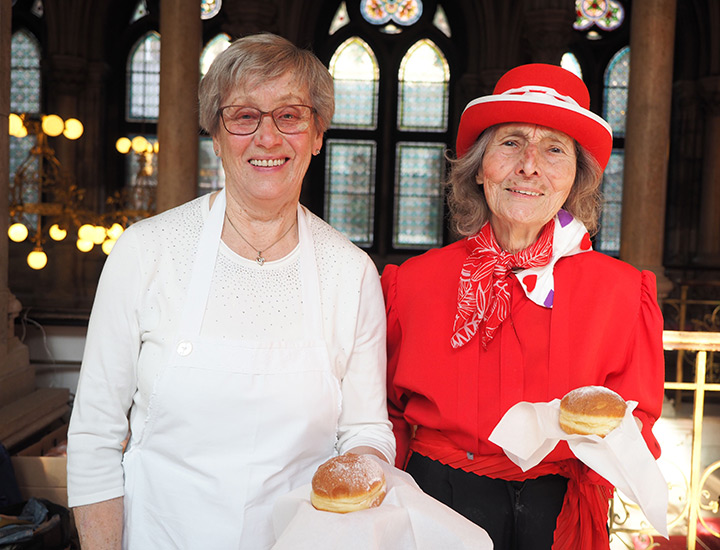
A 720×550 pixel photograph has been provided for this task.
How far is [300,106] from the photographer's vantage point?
168 cm

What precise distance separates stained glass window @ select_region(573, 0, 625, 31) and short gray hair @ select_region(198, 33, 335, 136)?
12162 millimetres

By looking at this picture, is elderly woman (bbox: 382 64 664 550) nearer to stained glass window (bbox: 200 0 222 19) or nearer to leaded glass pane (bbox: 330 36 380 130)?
leaded glass pane (bbox: 330 36 380 130)

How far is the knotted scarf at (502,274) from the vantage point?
178cm

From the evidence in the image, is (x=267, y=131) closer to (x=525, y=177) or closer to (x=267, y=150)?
(x=267, y=150)

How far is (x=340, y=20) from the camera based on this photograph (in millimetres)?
12602

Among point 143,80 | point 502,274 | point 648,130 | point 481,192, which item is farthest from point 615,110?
point 502,274

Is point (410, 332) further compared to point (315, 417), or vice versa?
point (410, 332)

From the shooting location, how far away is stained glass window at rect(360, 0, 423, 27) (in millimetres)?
12625

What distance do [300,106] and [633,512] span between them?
4.61m

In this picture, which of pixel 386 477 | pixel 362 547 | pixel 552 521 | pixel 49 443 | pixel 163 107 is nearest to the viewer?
pixel 362 547

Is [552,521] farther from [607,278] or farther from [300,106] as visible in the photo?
[300,106]

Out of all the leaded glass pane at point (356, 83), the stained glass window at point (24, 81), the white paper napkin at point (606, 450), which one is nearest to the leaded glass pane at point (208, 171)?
the leaded glass pane at point (356, 83)

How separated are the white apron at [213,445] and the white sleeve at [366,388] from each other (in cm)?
12

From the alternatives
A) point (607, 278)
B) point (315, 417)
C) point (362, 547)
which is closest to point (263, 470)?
point (315, 417)
